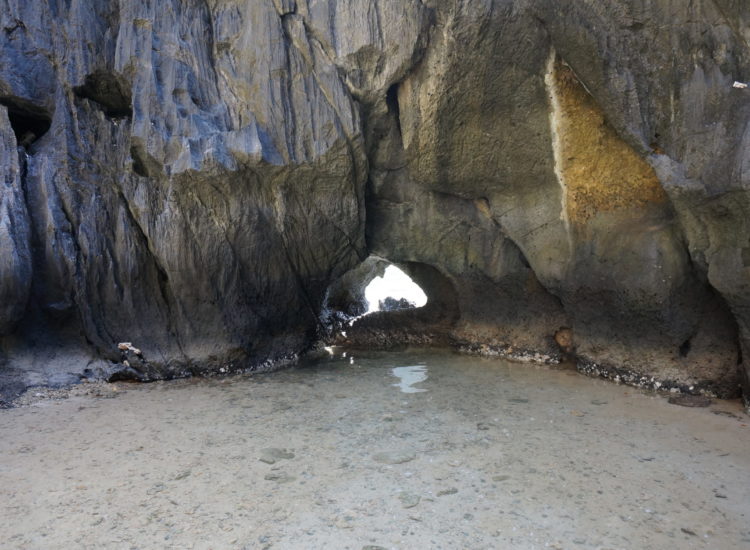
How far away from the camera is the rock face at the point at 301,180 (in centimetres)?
538

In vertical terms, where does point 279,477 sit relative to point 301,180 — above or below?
below

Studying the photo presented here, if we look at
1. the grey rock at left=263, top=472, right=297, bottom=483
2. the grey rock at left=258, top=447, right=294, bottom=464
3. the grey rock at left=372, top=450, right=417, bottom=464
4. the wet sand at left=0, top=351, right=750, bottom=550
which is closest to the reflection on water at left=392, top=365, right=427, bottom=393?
the wet sand at left=0, top=351, right=750, bottom=550

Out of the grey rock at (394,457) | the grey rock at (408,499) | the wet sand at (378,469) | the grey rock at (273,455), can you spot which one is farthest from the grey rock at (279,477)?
the grey rock at (408,499)

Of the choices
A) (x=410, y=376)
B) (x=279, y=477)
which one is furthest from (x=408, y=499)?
(x=410, y=376)

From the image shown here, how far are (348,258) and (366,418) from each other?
314 centimetres

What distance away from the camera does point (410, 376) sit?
623cm

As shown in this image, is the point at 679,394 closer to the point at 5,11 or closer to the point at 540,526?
the point at 540,526

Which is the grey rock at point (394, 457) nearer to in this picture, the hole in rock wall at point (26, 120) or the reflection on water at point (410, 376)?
the reflection on water at point (410, 376)

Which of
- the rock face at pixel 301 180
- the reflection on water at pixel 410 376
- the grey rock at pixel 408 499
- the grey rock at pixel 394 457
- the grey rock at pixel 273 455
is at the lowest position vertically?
the reflection on water at pixel 410 376

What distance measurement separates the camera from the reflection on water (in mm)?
5703

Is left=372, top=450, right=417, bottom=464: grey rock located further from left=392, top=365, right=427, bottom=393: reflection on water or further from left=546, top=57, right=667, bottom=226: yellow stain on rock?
left=546, top=57, right=667, bottom=226: yellow stain on rock

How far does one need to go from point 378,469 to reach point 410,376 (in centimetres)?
257

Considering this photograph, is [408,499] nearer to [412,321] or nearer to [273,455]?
[273,455]

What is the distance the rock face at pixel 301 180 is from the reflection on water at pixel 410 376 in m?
1.33
